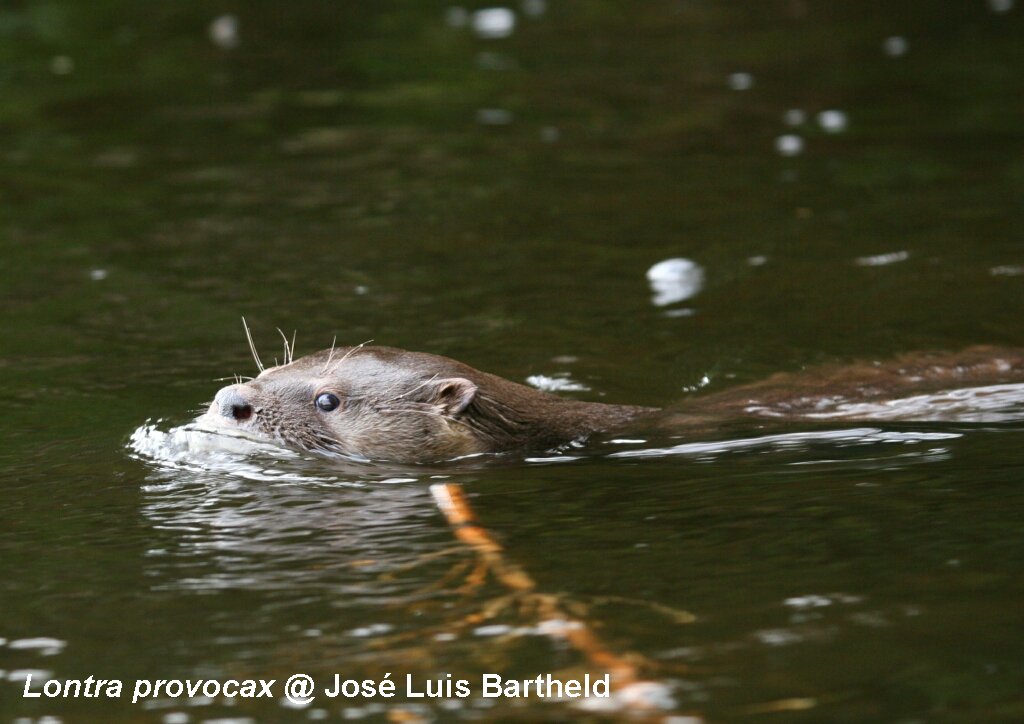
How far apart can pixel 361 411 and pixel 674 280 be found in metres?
2.45

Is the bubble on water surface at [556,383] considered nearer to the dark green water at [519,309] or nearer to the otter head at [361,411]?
the dark green water at [519,309]

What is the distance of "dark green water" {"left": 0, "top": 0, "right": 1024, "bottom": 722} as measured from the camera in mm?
3219

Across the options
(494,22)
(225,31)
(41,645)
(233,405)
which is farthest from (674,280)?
(225,31)

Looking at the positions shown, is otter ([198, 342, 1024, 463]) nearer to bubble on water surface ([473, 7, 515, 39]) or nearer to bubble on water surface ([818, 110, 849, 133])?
bubble on water surface ([818, 110, 849, 133])

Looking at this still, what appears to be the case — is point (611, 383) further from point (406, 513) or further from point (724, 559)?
point (724, 559)

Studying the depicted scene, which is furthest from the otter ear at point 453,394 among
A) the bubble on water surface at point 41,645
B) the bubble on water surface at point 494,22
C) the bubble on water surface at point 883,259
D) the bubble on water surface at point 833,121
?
the bubble on water surface at point 494,22

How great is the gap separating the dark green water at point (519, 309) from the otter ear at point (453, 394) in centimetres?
25

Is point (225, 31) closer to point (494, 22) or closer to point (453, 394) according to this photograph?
point (494, 22)

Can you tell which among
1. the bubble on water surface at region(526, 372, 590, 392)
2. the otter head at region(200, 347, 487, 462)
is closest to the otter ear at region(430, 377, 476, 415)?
the otter head at region(200, 347, 487, 462)

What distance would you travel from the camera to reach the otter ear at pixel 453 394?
496cm

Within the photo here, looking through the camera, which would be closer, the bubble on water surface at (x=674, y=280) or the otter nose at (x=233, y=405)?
the otter nose at (x=233, y=405)

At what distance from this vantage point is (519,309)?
6.72 metres

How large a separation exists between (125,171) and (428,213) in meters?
2.23

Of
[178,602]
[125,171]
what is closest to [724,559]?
[178,602]
